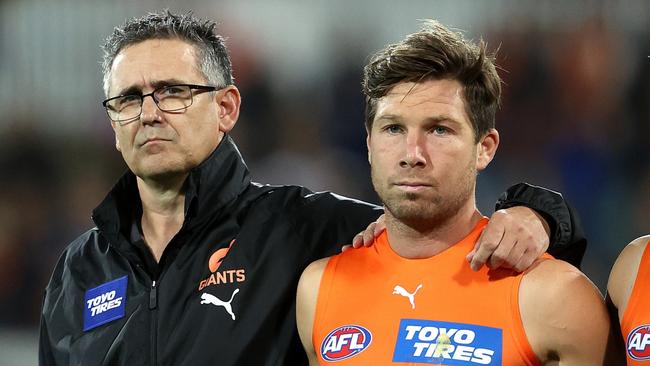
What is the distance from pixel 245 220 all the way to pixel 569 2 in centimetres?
407

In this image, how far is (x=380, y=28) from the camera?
686 centimetres

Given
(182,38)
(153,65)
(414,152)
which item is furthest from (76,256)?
(414,152)

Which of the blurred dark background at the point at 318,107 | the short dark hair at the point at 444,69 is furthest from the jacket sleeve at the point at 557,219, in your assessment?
the blurred dark background at the point at 318,107

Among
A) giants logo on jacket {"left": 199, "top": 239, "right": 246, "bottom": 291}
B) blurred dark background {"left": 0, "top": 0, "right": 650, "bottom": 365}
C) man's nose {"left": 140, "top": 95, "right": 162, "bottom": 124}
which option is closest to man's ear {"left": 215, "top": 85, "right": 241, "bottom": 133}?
man's nose {"left": 140, "top": 95, "right": 162, "bottom": 124}

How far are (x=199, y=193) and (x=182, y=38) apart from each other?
569 millimetres

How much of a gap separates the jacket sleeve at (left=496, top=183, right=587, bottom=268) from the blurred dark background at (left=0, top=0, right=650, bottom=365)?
132 inches

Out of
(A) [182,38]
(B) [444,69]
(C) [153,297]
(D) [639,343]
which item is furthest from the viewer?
(A) [182,38]

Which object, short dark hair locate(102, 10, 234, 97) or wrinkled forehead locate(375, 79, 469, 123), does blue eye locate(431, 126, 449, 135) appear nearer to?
wrinkled forehead locate(375, 79, 469, 123)

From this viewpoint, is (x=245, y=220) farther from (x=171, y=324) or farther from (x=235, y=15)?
(x=235, y=15)

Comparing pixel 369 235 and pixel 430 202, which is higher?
pixel 430 202

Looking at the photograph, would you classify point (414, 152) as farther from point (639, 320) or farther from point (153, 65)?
point (153, 65)

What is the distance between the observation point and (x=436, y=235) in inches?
118

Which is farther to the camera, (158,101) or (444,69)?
(158,101)

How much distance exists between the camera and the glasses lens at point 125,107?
335 centimetres
